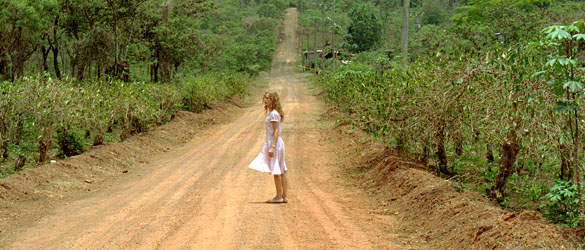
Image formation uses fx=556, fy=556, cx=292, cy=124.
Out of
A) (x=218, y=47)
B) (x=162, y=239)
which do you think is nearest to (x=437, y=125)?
(x=162, y=239)

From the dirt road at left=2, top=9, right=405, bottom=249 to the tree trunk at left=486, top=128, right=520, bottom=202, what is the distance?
1633 millimetres

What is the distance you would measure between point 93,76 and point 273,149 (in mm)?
23588

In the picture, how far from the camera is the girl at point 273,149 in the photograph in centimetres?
798

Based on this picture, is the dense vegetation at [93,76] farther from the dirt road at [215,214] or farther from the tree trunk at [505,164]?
the tree trunk at [505,164]

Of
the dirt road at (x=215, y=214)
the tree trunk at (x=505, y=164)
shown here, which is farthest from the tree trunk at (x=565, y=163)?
the dirt road at (x=215, y=214)

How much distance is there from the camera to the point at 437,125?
902 centimetres

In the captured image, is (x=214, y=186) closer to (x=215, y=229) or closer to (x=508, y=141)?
(x=215, y=229)

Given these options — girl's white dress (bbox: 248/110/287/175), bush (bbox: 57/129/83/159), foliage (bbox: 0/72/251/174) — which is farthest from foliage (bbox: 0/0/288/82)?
girl's white dress (bbox: 248/110/287/175)

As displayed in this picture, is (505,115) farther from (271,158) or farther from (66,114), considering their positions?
(66,114)

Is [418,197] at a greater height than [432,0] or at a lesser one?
lesser

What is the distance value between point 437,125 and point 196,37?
86.8 feet

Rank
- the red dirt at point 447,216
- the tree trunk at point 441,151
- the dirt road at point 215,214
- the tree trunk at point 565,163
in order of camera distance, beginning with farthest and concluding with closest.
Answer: the tree trunk at point 441,151 < the tree trunk at point 565,163 < the dirt road at point 215,214 < the red dirt at point 447,216

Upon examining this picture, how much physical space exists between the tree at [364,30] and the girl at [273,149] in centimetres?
6072

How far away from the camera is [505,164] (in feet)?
25.0
